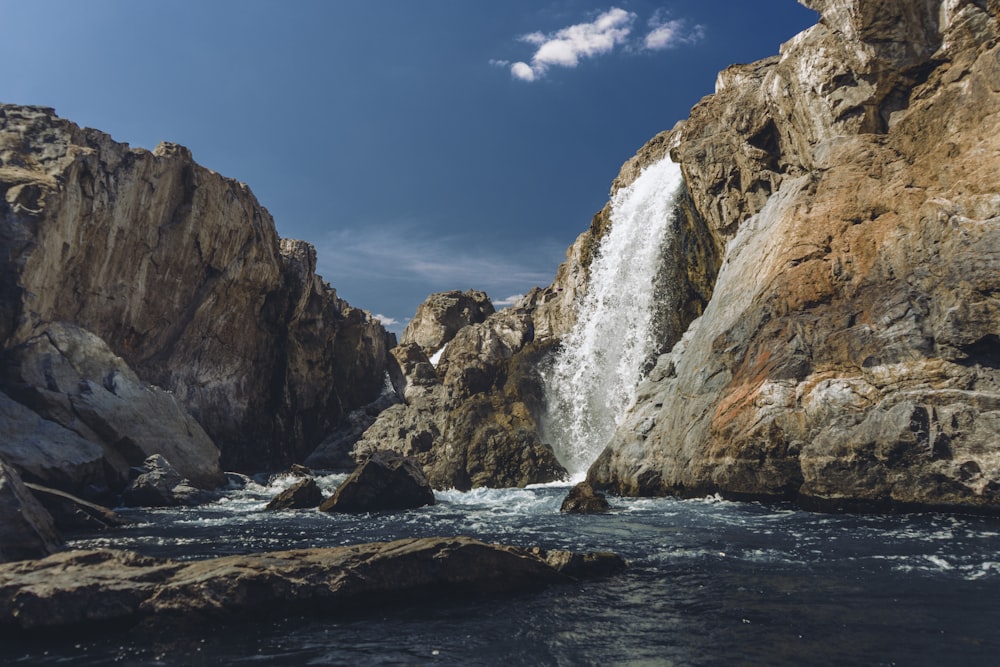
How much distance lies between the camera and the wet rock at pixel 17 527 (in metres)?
14.3

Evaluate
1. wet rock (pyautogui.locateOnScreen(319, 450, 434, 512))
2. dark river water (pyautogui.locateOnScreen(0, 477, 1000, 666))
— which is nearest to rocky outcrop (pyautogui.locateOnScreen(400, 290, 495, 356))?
wet rock (pyautogui.locateOnScreen(319, 450, 434, 512))

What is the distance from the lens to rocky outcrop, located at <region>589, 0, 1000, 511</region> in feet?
64.2

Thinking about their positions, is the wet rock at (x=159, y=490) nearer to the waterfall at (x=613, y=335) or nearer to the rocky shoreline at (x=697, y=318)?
the rocky shoreline at (x=697, y=318)

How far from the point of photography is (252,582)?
10.2 m

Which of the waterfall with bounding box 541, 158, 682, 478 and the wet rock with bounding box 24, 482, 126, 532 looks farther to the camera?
the waterfall with bounding box 541, 158, 682, 478

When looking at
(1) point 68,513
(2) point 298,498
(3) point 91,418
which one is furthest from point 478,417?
(1) point 68,513

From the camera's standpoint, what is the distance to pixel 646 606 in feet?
34.2

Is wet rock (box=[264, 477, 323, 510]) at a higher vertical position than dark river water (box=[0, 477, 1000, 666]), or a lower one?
higher

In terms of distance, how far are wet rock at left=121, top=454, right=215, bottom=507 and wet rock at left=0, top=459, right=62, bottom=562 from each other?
13780 mm

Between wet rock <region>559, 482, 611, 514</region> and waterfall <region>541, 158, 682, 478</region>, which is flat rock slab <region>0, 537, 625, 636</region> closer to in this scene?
wet rock <region>559, 482, 611, 514</region>

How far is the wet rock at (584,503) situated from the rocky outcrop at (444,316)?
187 feet

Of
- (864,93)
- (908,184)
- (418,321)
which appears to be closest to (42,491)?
(908,184)

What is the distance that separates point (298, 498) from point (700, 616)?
72.1 feet

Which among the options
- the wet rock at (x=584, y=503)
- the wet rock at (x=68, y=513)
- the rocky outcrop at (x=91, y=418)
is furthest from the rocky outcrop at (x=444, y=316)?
the wet rock at (x=68, y=513)
